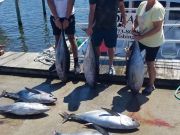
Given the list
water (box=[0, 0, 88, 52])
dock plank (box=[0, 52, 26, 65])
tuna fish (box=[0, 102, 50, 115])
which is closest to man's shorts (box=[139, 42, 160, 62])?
tuna fish (box=[0, 102, 50, 115])

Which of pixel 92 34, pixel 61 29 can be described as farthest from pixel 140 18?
pixel 61 29

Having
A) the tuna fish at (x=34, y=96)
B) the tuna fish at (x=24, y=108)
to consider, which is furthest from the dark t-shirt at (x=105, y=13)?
the tuna fish at (x=24, y=108)

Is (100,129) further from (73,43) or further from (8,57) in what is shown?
(8,57)

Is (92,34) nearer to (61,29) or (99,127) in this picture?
(61,29)

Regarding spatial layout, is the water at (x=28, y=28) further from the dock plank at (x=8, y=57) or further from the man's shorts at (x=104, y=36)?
the man's shorts at (x=104, y=36)

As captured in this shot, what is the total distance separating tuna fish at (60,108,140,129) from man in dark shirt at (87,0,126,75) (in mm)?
1497

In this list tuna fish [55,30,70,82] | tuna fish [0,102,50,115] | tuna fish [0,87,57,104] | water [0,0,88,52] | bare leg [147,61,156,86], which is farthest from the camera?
water [0,0,88,52]

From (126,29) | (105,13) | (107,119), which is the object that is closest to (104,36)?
(105,13)

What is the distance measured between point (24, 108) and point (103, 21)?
2.09m

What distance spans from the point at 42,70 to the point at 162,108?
8.58 feet

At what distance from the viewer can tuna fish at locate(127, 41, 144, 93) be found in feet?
20.1

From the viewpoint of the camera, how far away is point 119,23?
786cm

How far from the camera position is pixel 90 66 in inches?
254

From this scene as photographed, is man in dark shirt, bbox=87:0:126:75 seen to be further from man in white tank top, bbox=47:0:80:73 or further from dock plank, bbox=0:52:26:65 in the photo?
dock plank, bbox=0:52:26:65
